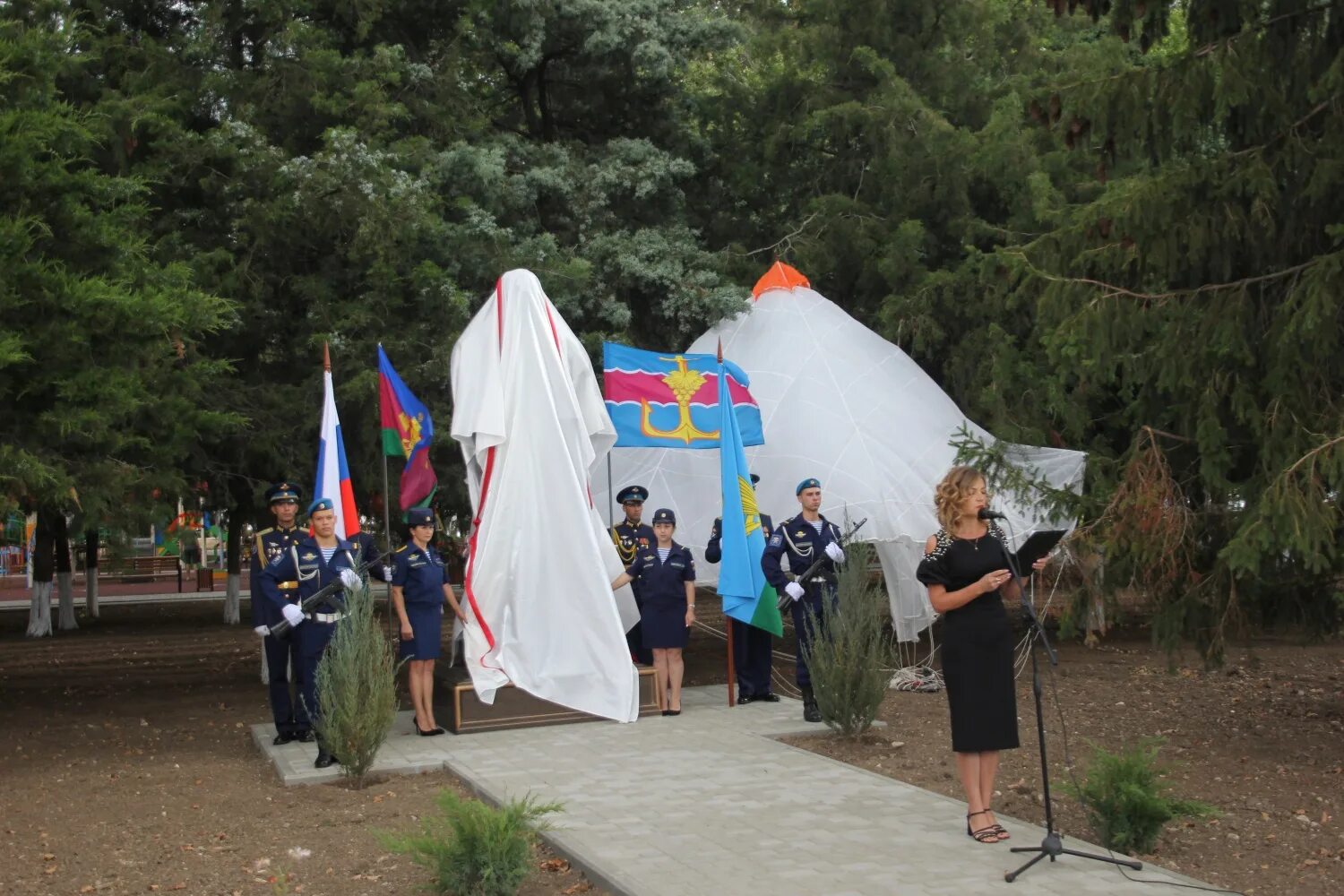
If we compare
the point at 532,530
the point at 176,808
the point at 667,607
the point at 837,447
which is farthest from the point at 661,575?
the point at 176,808

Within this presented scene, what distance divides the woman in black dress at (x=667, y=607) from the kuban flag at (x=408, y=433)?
181cm

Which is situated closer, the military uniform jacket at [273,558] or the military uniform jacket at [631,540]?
the military uniform jacket at [273,558]

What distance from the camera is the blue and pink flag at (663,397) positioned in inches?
481

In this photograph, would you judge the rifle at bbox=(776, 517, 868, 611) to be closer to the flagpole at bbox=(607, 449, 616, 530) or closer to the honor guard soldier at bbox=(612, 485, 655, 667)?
the honor guard soldier at bbox=(612, 485, 655, 667)

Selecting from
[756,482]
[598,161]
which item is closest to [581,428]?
[756,482]

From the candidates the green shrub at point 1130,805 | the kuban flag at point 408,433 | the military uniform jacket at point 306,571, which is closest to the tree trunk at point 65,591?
the kuban flag at point 408,433

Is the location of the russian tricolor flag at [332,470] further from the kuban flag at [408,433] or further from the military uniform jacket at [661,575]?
the military uniform jacket at [661,575]

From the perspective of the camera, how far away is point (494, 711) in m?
10.6

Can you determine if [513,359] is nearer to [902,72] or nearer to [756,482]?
[756,482]

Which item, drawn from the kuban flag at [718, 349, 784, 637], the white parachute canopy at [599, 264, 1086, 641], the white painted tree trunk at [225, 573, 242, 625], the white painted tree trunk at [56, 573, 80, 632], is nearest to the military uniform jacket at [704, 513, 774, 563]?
the kuban flag at [718, 349, 784, 637]

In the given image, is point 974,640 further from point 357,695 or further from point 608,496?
point 608,496

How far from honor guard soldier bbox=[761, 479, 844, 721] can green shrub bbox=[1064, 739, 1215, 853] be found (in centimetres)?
457

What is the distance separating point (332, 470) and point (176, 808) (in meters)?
3.71

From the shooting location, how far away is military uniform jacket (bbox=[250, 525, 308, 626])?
391 inches
